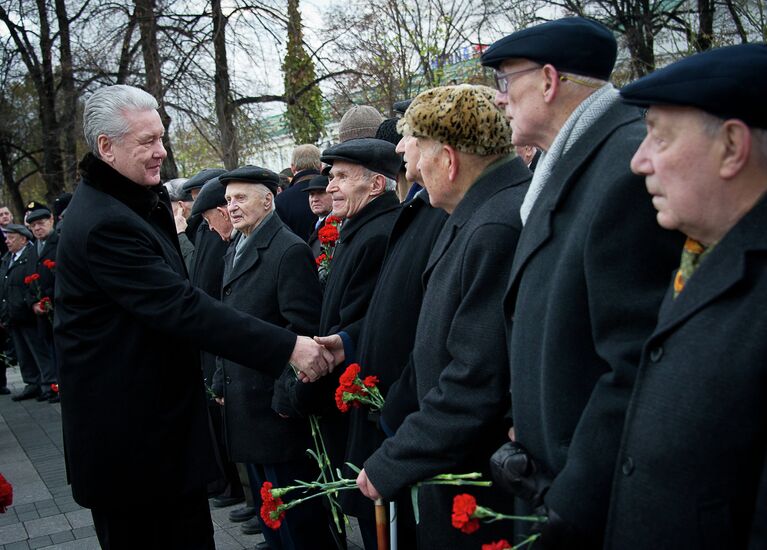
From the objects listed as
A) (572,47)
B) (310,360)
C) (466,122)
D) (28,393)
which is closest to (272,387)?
(310,360)

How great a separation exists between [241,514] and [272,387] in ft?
5.67

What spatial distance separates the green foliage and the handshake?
426 inches

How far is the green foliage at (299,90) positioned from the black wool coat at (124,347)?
35.2ft

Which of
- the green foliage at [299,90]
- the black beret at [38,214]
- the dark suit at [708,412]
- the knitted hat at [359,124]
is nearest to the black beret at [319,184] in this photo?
the knitted hat at [359,124]

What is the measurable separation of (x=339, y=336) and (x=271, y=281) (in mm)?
832

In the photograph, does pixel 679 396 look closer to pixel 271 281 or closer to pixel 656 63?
pixel 271 281

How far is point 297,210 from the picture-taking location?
→ 7.11 meters

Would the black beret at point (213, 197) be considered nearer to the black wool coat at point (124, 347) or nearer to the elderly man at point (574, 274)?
the black wool coat at point (124, 347)

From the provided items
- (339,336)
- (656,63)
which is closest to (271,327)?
(339,336)

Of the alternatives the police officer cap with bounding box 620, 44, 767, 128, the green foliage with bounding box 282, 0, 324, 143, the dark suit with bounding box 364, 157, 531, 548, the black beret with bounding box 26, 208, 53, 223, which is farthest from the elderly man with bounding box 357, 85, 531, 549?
the green foliage with bounding box 282, 0, 324, 143

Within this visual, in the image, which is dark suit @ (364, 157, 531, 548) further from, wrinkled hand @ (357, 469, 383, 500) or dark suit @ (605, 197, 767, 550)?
dark suit @ (605, 197, 767, 550)

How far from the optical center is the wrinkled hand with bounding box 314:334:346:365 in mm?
3701

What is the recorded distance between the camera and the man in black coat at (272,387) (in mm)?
4270

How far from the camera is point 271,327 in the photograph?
3766 mm
